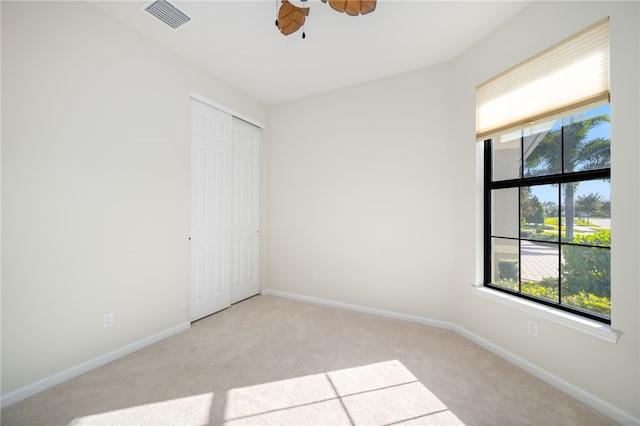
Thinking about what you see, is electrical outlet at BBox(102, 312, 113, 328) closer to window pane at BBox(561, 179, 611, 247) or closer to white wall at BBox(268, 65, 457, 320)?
white wall at BBox(268, 65, 457, 320)

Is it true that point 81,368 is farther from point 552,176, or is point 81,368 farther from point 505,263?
point 552,176

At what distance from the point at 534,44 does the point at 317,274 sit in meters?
3.21

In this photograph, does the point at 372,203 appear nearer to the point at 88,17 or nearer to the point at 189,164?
the point at 189,164

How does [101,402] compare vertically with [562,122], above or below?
below

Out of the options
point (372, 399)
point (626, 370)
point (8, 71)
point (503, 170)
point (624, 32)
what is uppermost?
point (624, 32)

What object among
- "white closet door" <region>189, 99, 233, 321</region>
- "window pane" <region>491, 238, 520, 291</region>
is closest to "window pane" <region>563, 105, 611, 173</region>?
"window pane" <region>491, 238, 520, 291</region>

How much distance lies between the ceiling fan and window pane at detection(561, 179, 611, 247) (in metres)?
1.92

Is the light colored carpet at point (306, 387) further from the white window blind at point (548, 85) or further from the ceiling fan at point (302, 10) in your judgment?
the ceiling fan at point (302, 10)

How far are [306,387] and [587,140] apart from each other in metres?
2.64

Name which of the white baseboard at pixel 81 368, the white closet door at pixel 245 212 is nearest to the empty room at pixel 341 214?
the white baseboard at pixel 81 368

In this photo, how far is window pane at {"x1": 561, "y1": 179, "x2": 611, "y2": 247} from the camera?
1.76 metres

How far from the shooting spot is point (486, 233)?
2.58 meters

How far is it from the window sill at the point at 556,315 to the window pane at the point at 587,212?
0.52 m

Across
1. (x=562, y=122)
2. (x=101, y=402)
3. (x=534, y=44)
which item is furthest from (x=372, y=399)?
(x=534, y=44)
